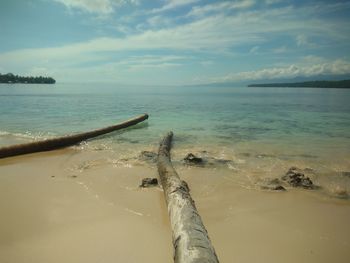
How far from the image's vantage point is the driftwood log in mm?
3527

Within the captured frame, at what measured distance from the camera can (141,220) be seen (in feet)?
17.6

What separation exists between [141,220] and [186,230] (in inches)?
56.5

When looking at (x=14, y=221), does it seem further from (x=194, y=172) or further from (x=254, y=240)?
(x=194, y=172)

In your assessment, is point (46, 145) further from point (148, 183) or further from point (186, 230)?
point (186, 230)

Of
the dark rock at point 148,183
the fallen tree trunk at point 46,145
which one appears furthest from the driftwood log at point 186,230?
the fallen tree trunk at point 46,145

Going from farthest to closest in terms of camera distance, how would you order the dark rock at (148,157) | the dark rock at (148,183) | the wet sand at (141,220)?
the dark rock at (148,157)
the dark rock at (148,183)
the wet sand at (141,220)

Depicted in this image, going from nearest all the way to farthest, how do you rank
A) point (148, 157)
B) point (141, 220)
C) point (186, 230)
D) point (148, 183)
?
point (186, 230) → point (141, 220) → point (148, 183) → point (148, 157)

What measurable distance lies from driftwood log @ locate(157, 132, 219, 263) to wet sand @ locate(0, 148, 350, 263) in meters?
0.35

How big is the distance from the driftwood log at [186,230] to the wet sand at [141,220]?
13.6 inches

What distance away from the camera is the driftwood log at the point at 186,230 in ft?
11.6

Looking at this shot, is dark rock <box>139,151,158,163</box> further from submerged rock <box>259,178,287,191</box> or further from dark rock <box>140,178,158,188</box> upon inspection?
submerged rock <box>259,178,287,191</box>

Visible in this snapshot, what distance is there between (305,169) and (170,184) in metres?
5.19

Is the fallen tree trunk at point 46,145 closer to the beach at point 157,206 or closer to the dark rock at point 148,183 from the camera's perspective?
the beach at point 157,206

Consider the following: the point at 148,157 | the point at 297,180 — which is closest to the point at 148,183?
the point at 148,157
